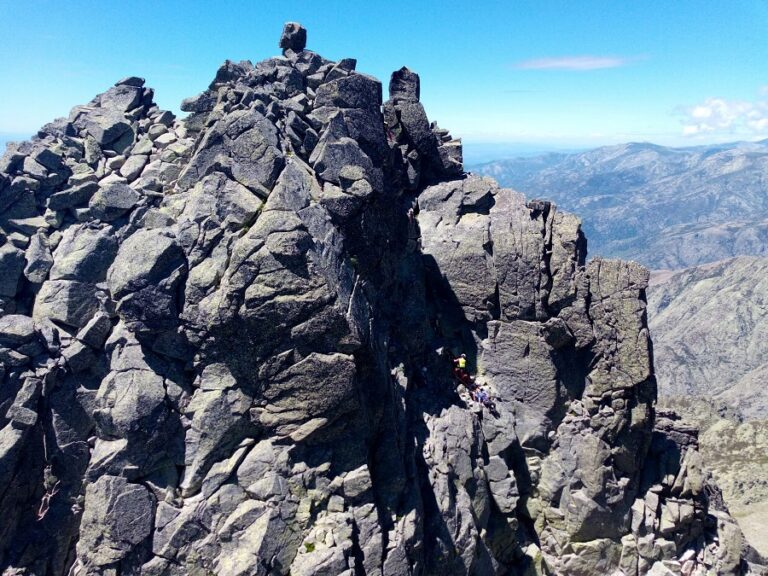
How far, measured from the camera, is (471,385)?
39.8 meters

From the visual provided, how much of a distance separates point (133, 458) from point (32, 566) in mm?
10413

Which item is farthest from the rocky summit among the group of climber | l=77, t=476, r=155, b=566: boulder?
the group of climber

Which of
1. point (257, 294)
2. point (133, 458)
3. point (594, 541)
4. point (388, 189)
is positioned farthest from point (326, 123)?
point (594, 541)

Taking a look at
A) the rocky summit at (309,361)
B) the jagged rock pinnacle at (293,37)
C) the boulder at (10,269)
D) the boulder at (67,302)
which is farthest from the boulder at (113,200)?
the jagged rock pinnacle at (293,37)

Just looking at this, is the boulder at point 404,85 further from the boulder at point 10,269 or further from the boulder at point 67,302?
the boulder at point 10,269

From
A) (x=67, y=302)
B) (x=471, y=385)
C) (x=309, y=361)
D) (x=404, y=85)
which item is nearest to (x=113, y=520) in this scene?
(x=309, y=361)

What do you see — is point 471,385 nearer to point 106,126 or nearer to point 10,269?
point 10,269

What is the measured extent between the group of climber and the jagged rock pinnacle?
33.0m

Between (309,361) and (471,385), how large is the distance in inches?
656

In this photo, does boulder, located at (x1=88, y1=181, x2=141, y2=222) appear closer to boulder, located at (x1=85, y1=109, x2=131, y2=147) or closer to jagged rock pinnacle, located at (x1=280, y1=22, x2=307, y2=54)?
boulder, located at (x1=85, y1=109, x2=131, y2=147)

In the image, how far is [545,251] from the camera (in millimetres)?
41188

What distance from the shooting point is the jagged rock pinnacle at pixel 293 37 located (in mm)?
46531

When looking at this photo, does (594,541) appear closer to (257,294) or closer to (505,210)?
(505,210)

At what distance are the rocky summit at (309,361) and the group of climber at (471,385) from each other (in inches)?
12.3
